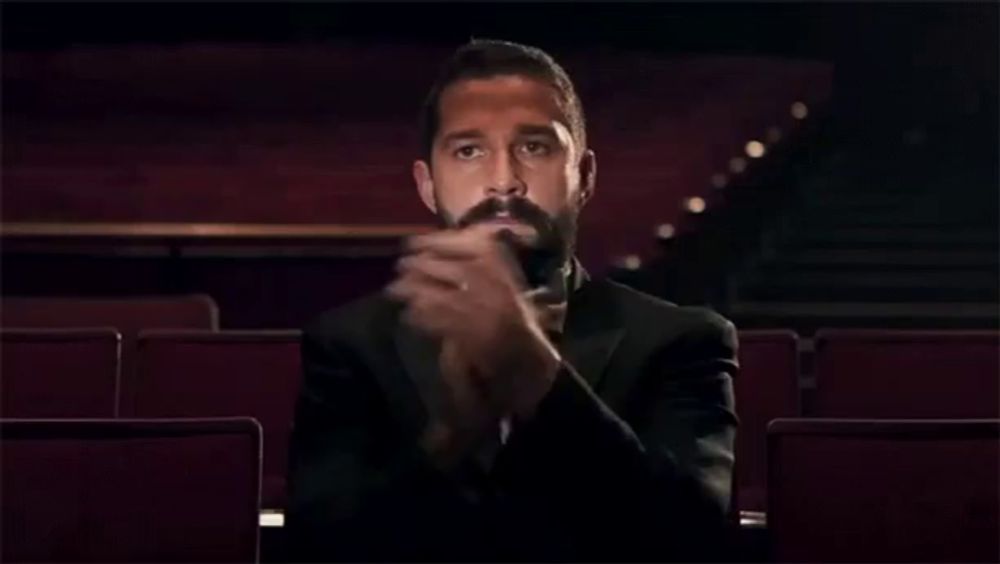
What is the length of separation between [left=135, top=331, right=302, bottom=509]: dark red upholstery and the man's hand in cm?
38

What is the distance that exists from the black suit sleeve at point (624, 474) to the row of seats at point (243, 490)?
137 millimetres

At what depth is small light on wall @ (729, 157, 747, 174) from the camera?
1260mm

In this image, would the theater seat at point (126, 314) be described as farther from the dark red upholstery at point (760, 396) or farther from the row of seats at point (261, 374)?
the dark red upholstery at point (760, 396)

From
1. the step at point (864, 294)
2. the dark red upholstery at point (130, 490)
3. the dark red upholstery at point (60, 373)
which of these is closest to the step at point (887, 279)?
the step at point (864, 294)

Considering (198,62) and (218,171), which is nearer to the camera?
(218,171)

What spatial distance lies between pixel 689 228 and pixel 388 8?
45cm

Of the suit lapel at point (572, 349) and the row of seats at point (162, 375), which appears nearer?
the suit lapel at point (572, 349)

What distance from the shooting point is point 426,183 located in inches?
13.9

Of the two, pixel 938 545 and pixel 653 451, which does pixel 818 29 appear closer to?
pixel 938 545

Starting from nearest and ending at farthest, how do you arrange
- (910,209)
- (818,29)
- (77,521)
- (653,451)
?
(653,451), (77,521), (910,209), (818,29)

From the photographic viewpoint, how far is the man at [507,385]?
1.00 ft

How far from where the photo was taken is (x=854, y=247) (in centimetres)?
123

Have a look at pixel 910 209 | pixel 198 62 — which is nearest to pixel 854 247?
pixel 910 209

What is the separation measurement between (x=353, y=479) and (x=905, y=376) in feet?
1.34
